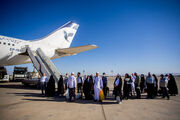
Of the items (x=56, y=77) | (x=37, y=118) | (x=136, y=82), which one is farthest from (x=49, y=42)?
(x=37, y=118)

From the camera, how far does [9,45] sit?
13.1 metres

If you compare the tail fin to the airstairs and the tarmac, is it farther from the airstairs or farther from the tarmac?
the tarmac

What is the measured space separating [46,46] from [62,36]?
174 inches

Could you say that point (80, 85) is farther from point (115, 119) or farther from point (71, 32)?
point (71, 32)

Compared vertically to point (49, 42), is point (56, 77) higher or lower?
lower

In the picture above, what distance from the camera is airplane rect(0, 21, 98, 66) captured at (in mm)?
13070

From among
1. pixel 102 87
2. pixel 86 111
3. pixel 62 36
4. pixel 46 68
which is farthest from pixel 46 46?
pixel 86 111

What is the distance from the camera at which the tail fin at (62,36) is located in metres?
19.1

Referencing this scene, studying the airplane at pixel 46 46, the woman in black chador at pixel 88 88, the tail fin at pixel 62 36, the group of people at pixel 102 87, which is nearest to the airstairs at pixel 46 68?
the group of people at pixel 102 87

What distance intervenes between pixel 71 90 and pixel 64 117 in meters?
2.88

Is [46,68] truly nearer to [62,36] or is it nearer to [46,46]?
[46,46]

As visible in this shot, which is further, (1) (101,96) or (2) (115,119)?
(1) (101,96)

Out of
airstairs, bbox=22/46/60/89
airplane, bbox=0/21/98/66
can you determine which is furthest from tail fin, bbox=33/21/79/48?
airstairs, bbox=22/46/60/89

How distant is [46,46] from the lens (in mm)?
17625
